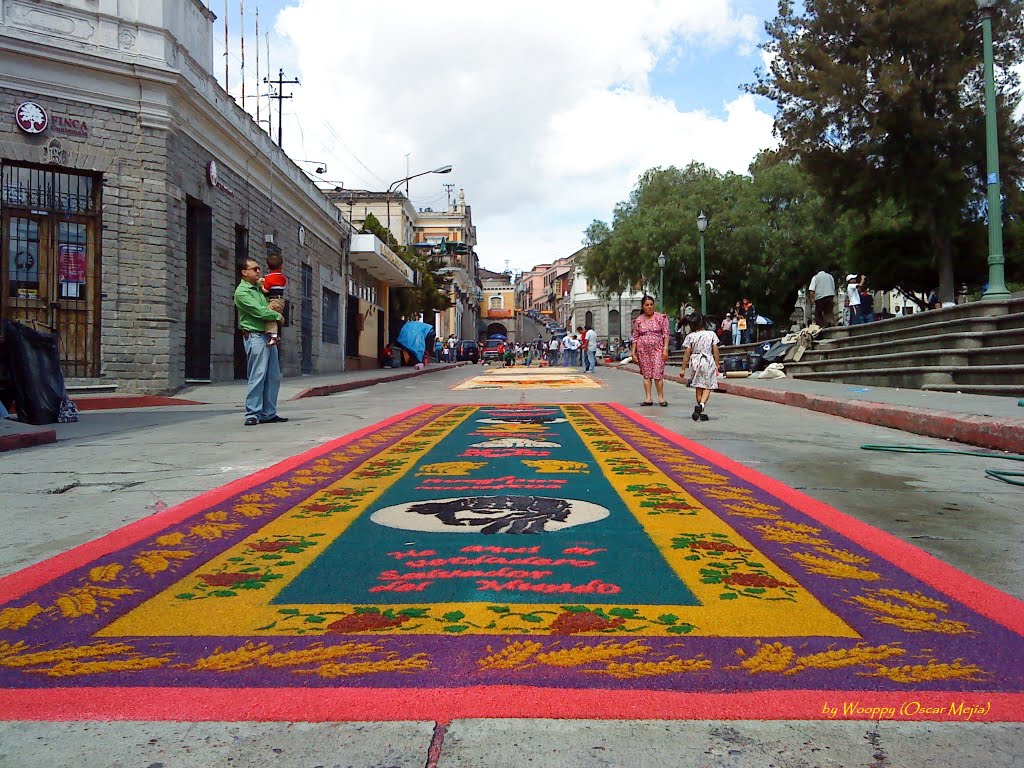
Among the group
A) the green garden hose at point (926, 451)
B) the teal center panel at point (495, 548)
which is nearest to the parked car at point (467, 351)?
the green garden hose at point (926, 451)

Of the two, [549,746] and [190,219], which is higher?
[190,219]

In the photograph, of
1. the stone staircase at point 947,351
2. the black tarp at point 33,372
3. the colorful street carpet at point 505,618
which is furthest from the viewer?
the stone staircase at point 947,351

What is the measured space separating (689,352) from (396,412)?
3.91 meters

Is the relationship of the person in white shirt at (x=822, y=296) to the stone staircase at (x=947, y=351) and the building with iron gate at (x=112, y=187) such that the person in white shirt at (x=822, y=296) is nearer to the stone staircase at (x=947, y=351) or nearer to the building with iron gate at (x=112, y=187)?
the stone staircase at (x=947, y=351)

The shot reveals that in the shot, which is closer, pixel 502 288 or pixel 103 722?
pixel 103 722

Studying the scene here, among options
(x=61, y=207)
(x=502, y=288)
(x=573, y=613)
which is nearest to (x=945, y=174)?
(x=61, y=207)

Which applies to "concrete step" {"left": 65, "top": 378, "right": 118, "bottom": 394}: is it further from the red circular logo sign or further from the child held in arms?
the child held in arms

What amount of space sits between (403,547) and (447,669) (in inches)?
44.7

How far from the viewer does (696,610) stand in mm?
2275

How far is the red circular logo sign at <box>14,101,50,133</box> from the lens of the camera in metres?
11.7

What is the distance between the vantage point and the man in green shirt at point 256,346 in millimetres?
8070

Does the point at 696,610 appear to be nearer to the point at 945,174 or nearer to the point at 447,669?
the point at 447,669

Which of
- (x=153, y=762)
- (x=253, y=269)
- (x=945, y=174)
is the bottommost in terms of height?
(x=153, y=762)

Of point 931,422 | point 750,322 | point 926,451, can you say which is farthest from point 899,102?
point 926,451
